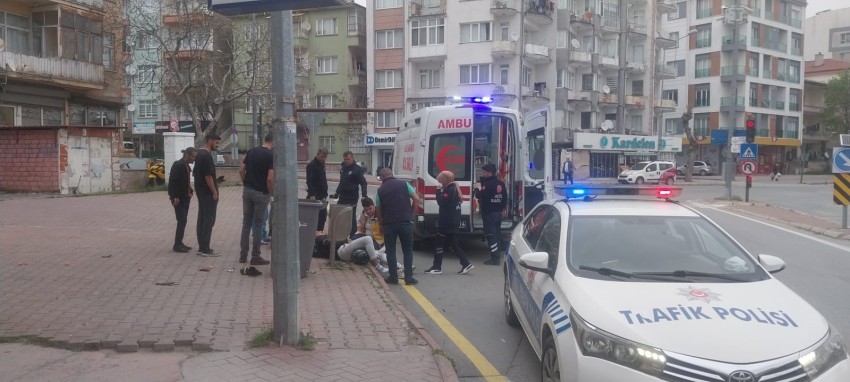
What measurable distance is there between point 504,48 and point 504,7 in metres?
2.71

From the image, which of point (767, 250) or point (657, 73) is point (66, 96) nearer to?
point (767, 250)

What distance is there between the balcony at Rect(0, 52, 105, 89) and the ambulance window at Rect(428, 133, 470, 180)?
18012 mm

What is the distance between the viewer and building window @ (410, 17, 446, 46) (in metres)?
48.9

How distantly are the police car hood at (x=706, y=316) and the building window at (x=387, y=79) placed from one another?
4715cm

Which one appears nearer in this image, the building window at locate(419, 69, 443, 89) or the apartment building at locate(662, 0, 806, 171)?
the building window at locate(419, 69, 443, 89)

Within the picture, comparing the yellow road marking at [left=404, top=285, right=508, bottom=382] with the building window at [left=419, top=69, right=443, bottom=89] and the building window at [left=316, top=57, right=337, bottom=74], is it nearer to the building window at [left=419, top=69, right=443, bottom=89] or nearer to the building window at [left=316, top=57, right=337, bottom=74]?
the building window at [left=419, top=69, right=443, bottom=89]

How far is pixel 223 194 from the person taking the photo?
2420 centimetres

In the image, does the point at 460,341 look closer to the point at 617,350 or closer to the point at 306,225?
the point at 617,350

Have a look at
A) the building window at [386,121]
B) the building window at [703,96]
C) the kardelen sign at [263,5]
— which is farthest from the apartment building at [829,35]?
the kardelen sign at [263,5]

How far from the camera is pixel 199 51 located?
88.7 ft

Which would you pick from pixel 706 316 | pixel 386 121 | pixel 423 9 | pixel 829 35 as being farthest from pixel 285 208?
pixel 829 35

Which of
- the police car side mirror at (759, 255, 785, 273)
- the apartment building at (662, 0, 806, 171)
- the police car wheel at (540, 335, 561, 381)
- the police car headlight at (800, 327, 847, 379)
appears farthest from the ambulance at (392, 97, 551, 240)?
the apartment building at (662, 0, 806, 171)

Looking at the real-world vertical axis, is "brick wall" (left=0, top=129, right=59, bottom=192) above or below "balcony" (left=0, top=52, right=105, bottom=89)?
below

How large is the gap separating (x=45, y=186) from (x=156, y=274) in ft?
49.3
